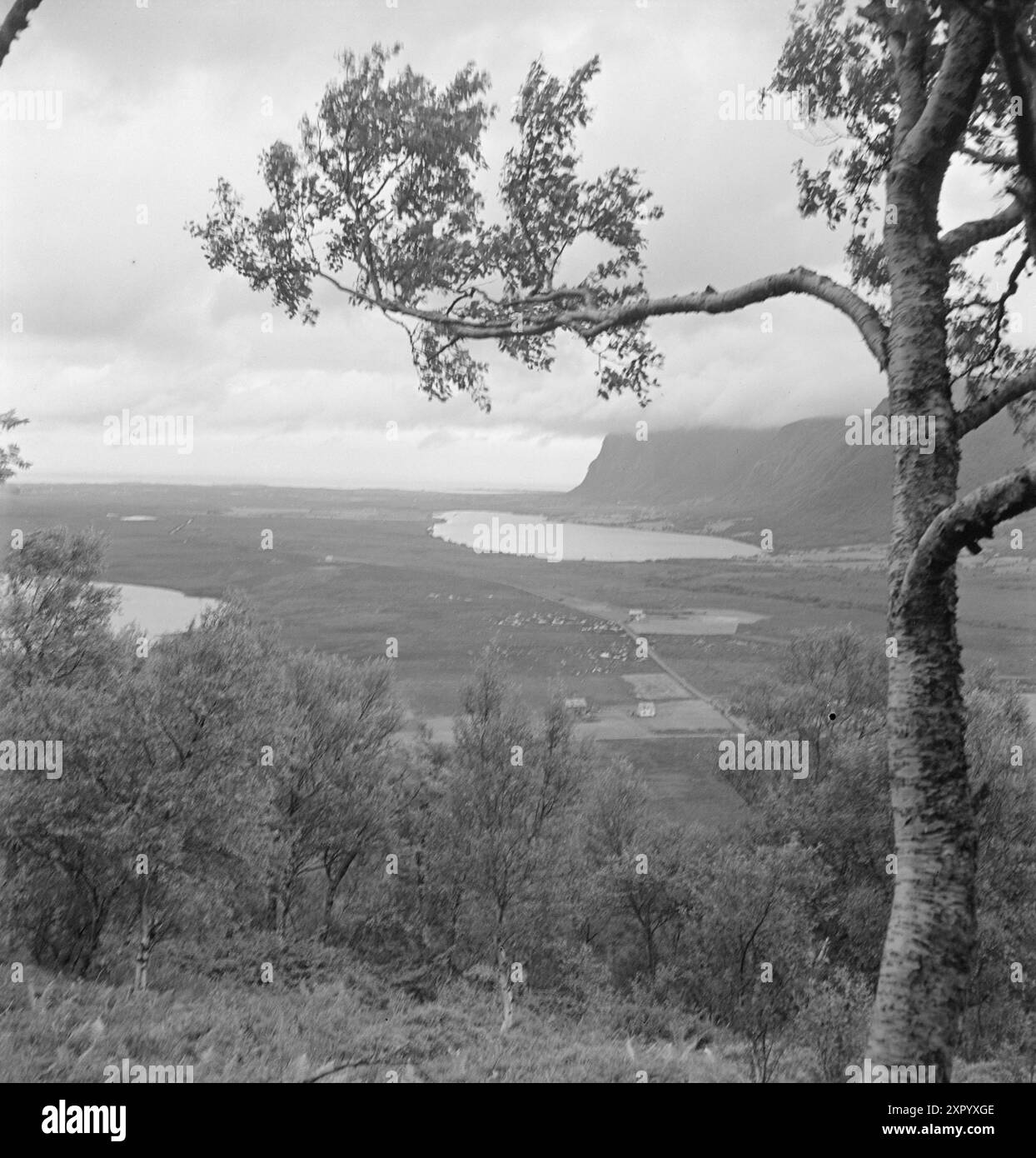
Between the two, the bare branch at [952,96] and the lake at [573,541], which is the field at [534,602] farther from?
the bare branch at [952,96]

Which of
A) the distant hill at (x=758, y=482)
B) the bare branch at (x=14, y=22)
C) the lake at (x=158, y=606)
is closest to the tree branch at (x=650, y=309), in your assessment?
the bare branch at (x=14, y=22)

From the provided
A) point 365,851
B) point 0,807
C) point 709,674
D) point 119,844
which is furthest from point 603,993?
point 709,674

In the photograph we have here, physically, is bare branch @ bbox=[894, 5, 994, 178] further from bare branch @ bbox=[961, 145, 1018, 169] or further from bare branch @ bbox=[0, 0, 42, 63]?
bare branch @ bbox=[0, 0, 42, 63]

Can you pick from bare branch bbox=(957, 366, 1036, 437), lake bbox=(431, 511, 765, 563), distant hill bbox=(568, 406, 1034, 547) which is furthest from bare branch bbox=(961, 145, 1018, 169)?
lake bbox=(431, 511, 765, 563)

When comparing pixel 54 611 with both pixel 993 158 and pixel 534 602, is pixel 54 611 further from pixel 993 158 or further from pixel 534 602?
pixel 534 602

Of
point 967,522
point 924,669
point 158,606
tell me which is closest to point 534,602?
point 158,606
